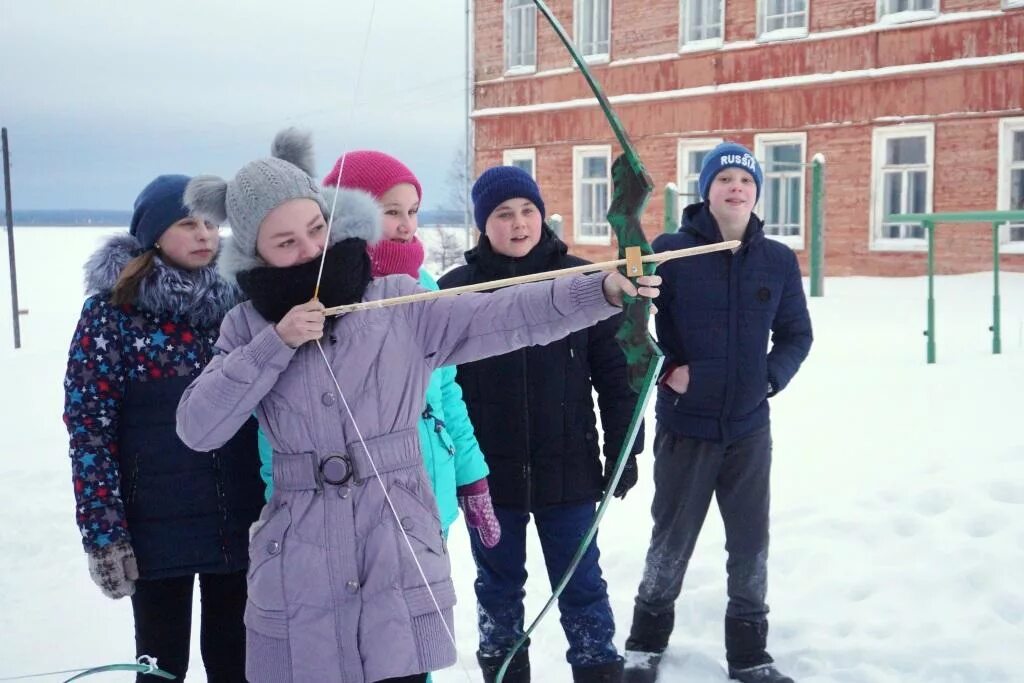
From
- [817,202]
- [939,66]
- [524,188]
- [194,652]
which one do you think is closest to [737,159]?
[524,188]

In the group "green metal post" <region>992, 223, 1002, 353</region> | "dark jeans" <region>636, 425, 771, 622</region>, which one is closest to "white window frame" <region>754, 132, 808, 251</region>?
"green metal post" <region>992, 223, 1002, 353</region>

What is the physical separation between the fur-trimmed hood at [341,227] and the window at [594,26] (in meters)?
13.6

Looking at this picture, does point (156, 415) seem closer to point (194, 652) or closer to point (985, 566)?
point (194, 652)

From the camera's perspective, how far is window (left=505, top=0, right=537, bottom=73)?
14891 millimetres

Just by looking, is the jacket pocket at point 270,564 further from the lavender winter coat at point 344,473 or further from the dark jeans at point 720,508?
the dark jeans at point 720,508

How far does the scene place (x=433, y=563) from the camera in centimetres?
174

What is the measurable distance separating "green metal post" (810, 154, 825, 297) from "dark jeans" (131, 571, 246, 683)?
9.31 metres

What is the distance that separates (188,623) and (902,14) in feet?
39.2

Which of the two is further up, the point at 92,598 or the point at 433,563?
the point at 433,563

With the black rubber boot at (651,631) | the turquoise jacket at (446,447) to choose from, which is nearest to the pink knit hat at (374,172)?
the turquoise jacket at (446,447)

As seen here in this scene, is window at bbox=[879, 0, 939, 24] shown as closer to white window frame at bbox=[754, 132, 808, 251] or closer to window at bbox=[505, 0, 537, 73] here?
white window frame at bbox=[754, 132, 808, 251]

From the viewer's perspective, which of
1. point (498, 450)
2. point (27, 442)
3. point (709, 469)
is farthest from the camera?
point (27, 442)

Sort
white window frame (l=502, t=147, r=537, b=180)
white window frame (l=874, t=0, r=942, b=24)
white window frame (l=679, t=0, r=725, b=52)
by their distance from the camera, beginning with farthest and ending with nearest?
1. white window frame (l=502, t=147, r=537, b=180)
2. white window frame (l=679, t=0, r=725, b=52)
3. white window frame (l=874, t=0, r=942, b=24)

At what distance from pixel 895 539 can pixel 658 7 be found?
12.1m
